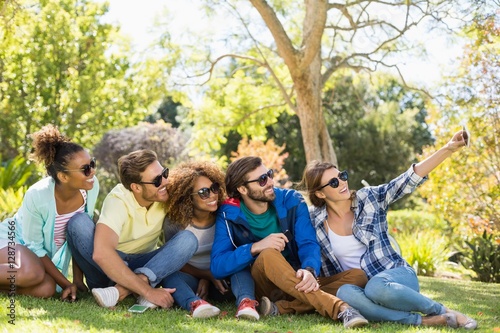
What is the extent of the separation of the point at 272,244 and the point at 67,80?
16361 millimetres

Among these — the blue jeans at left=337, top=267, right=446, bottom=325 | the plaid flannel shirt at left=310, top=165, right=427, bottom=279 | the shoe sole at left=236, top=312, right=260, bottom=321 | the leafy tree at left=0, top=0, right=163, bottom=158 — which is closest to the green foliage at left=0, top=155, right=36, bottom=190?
the leafy tree at left=0, top=0, right=163, bottom=158

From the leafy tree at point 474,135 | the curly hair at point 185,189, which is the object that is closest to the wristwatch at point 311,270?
the curly hair at point 185,189

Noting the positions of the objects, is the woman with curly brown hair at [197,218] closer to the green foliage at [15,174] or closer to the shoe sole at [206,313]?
the shoe sole at [206,313]

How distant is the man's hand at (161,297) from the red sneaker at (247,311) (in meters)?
0.56

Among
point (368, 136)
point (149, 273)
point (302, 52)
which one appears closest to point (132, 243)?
point (149, 273)

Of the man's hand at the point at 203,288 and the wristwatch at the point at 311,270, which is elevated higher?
the wristwatch at the point at 311,270

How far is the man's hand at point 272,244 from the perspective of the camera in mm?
4304

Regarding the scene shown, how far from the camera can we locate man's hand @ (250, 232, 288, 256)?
4.30 meters

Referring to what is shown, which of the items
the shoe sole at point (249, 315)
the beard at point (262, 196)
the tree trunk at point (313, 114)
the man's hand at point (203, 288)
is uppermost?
the tree trunk at point (313, 114)

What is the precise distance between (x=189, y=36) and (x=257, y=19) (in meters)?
1.51

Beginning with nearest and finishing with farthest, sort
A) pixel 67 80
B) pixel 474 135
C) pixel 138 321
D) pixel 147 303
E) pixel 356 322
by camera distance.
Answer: pixel 356 322
pixel 138 321
pixel 147 303
pixel 474 135
pixel 67 80

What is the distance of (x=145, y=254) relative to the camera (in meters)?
4.83

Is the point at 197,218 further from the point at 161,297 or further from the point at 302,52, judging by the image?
the point at 302,52

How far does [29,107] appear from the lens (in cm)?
1886
